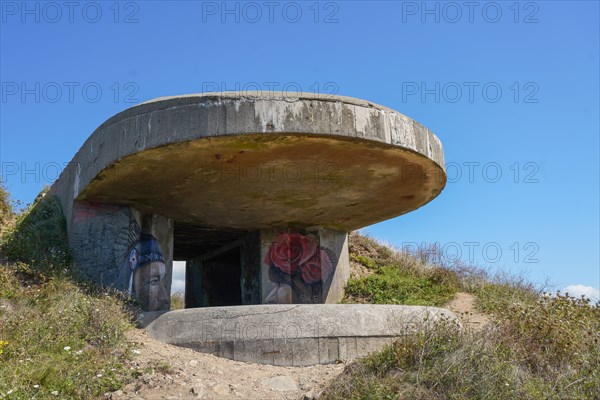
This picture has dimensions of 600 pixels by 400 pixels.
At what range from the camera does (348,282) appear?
11.0m

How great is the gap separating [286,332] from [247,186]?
2180 millimetres

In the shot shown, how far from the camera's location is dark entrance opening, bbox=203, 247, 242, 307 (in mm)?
12344

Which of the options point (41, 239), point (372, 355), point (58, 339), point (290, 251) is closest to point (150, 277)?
point (41, 239)

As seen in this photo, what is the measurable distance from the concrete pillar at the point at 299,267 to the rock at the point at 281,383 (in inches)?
162

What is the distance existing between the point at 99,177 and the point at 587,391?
6.02 meters

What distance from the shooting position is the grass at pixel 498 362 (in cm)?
503

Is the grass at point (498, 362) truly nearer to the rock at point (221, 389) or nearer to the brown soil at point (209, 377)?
the brown soil at point (209, 377)

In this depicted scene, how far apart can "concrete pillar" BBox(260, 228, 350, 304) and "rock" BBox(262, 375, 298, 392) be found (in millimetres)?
4113

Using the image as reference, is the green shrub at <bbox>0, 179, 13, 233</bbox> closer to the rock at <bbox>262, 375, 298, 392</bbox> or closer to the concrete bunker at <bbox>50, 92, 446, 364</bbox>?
the concrete bunker at <bbox>50, 92, 446, 364</bbox>

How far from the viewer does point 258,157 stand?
6863 mm

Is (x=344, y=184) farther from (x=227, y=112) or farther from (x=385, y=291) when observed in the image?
(x=385, y=291)

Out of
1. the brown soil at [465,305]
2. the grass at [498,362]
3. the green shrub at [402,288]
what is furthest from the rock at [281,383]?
the brown soil at [465,305]

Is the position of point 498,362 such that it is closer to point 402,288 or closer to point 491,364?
point 491,364

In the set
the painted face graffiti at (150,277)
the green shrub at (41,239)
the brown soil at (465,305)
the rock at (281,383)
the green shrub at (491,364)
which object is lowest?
the rock at (281,383)
